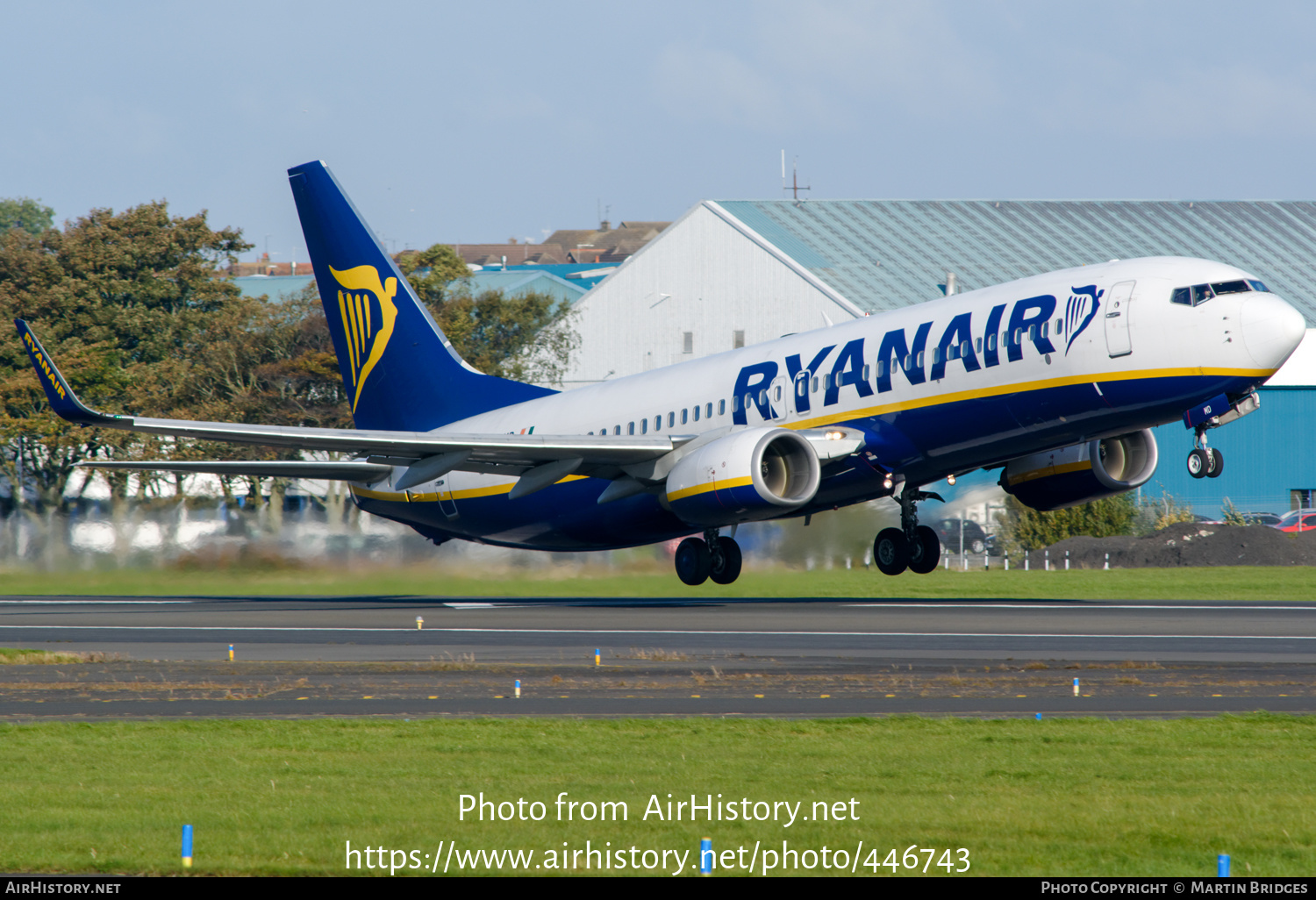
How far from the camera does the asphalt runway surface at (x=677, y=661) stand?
17.8 meters

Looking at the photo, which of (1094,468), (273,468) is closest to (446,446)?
(273,468)

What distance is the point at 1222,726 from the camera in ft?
51.1

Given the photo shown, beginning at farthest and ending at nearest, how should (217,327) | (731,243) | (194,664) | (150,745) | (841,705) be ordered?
1. (731,243)
2. (217,327)
3. (194,664)
4. (841,705)
5. (150,745)

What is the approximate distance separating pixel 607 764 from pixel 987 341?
59.0 feet

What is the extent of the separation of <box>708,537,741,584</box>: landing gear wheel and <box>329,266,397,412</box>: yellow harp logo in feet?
35.6

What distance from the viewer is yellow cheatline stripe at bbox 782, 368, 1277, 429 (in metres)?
27.4

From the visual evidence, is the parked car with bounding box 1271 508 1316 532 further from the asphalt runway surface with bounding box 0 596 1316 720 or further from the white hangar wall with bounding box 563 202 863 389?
the asphalt runway surface with bounding box 0 596 1316 720

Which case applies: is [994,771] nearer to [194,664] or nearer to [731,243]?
[194,664]

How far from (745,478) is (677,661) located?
8.29 m

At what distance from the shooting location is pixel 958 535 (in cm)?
6272

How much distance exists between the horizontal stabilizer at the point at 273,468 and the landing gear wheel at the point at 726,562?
8512 millimetres

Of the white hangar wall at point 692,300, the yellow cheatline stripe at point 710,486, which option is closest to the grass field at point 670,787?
the yellow cheatline stripe at point 710,486

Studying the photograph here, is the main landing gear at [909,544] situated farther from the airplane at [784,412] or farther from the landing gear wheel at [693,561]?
the landing gear wheel at [693,561]
